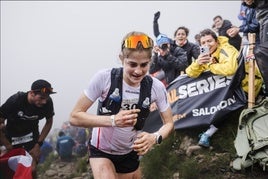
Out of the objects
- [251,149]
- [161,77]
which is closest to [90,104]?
[251,149]

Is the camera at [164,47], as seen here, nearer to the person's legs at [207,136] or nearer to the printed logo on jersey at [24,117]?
the person's legs at [207,136]

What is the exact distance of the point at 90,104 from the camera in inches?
132

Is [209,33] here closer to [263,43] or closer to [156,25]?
[263,43]

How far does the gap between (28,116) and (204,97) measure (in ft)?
11.9

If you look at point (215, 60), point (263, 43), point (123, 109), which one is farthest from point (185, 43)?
point (123, 109)

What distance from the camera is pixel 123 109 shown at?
343 centimetres

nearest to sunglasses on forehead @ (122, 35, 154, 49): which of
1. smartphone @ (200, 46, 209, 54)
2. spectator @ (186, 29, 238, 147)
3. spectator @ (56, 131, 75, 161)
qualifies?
smartphone @ (200, 46, 209, 54)

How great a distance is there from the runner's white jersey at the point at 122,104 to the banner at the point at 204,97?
2566 millimetres

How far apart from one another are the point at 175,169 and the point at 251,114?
197cm

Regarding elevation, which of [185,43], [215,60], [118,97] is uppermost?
[185,43]

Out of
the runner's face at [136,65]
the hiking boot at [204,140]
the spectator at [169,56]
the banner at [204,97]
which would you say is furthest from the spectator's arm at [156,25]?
the runner's face at [136,65]

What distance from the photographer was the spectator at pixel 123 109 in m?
3.14

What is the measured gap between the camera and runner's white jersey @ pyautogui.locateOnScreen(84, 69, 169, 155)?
335 cm

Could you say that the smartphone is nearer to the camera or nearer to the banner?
the banner
